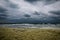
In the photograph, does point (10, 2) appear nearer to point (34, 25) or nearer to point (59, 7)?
point (34, 25)

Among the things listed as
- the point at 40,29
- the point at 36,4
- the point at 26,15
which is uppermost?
the point at 36,4

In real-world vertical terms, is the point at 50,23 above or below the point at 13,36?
above

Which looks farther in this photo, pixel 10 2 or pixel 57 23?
pixel 10 2

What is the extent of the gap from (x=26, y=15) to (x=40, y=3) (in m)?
0.38

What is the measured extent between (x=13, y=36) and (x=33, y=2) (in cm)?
82

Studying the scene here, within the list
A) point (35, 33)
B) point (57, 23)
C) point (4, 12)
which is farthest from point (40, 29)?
point (4, 12)

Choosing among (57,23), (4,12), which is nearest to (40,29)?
(57,23)

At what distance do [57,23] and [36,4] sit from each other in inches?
22.8

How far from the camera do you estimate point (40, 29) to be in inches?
96.3

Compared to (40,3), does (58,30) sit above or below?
below

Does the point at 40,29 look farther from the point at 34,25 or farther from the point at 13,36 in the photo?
the point at 13,36

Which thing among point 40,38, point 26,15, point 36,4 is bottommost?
point 40,38

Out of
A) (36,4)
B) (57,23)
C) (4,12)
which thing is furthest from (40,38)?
(4,12)

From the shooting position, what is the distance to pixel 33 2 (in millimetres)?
2492
